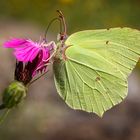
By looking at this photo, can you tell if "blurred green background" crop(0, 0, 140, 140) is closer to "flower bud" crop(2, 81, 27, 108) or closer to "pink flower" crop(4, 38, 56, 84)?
"pink flower" crop(4, 38, 56, 84)

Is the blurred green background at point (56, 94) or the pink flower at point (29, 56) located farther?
the blurred green background at point (56, 94)

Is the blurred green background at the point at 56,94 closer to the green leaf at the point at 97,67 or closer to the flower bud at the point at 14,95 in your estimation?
the green leaf at the point at 97,67

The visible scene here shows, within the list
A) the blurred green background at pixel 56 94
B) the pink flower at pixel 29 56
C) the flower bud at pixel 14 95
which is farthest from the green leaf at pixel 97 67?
the blurred green background at pixel 56 94

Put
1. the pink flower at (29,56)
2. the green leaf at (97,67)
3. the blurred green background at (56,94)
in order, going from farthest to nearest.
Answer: the blurred green background at (56,94), the green leaf at (97,67), the pink flower at (29,56)

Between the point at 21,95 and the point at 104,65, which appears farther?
the point at 104,65

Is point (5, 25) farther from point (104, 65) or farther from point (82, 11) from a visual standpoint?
point (104, 65)

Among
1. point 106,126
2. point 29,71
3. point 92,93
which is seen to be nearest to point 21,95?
point 29,71

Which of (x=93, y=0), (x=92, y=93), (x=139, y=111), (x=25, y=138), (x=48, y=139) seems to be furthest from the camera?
(x=93, y=0)
